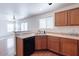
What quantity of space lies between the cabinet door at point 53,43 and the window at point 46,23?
985 millimetres

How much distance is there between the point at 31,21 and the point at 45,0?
20.6 ft

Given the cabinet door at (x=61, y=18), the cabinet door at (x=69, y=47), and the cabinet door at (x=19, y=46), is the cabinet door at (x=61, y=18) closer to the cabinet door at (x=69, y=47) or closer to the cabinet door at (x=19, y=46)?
the cabinet door at (x=69, y=47)

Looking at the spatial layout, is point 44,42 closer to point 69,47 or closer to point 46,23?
point 46,23

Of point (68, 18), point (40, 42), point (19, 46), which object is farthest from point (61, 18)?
point (19, 46)

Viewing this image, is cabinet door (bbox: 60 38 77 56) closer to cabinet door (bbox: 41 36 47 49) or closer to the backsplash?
the backsplash

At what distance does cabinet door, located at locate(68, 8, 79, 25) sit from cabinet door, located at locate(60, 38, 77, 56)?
67cm

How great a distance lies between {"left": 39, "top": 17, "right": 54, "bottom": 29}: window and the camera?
551 centimetres

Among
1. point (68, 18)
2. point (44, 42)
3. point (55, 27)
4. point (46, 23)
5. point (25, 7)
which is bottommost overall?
point (44, 42)

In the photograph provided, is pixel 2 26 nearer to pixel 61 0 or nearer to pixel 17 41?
pixel 17 41

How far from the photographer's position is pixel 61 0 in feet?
2.41

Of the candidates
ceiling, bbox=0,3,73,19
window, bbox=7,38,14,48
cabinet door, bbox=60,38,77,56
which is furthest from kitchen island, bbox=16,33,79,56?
window, bbox=7,38,14,48

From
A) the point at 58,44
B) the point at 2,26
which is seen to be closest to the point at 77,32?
the point at 58,44

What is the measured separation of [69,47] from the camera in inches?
142

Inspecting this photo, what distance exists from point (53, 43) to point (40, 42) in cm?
71
